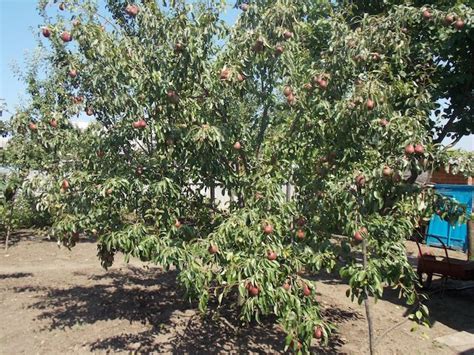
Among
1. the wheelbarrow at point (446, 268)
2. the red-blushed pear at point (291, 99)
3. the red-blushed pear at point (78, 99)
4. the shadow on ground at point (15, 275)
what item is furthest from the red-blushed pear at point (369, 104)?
the shadow on ground at point (15, 275)

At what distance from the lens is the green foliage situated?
10.6ft

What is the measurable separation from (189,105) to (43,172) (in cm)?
161

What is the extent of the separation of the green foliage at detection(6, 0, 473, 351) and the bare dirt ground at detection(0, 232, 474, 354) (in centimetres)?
147

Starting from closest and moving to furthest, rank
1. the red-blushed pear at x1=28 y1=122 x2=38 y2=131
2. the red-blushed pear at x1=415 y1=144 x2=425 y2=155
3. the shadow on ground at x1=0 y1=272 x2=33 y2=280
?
1. the red-blushed pear at x1=415 y1=144 x2=425 y2=155
2. the red-blushed pear at x1=28 y1=122 x2=38 y2=131
3. the shadow on ground at x1=0 y1=272 x2=33 y2=280

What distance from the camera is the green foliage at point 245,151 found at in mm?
3219

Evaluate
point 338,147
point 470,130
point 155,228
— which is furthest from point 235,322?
point 470,130

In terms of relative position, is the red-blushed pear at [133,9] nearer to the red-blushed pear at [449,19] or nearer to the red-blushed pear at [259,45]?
the red-blushed pear at [259,45]

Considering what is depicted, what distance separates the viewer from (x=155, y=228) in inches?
141

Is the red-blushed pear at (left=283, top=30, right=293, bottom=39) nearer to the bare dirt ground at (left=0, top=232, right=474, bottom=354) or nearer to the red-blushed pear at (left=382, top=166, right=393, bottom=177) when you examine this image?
the red-blushed pear at (left=382, top=166, right=393, bottom=177)

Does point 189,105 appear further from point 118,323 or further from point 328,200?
point 118,323

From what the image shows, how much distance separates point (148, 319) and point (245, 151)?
9.06 feet

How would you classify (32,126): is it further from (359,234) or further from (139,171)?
(359,234)

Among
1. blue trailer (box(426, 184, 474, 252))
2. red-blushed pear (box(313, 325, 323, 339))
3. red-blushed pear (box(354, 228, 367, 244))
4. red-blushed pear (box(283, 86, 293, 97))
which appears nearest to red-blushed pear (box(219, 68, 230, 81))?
red-blushed pear (box(283, 86, 293, 97))

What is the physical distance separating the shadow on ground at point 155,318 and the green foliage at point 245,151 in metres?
1.23
